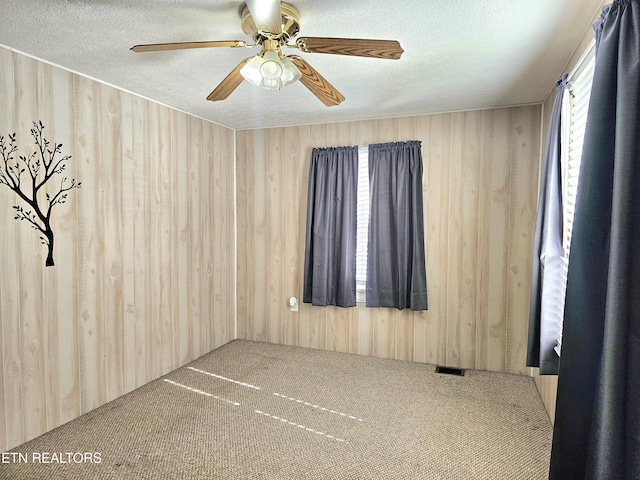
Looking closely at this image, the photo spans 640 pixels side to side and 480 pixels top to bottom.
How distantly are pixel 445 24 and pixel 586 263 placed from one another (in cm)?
135

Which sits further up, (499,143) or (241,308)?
(499,143)

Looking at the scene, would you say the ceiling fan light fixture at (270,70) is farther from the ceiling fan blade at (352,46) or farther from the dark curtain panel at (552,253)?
the dark curtain panel at (552,253)

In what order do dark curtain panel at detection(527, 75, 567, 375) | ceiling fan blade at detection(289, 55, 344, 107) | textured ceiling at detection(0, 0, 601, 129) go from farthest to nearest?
dark curtain panel at detection(527, 75, 567, 375) → ceiling fan blade at detection(289, 55, 344, 107) → textured ceiling at detection(0, 0, 601, 129)

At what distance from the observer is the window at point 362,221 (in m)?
3.87

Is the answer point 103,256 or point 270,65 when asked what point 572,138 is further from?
point 103,256

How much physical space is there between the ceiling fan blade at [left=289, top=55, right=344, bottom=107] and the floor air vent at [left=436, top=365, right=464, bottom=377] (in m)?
2.55

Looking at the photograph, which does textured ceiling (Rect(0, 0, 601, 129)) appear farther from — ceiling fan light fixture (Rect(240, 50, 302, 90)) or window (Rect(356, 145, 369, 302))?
window (Rect(356, 145, 369, 302))

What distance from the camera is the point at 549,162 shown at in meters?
2.33

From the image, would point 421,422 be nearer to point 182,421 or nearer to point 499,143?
point 182,421

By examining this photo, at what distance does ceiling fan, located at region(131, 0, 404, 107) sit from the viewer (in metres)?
1.61

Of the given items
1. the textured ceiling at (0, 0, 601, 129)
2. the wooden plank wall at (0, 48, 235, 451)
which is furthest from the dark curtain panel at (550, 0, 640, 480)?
the wooden plank wall at (0, 48, 235, 451)

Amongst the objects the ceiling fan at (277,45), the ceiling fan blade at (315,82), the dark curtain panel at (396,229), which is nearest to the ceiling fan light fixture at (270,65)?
the ceiling fan at (277,45)

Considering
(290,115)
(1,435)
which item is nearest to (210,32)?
(290,115)

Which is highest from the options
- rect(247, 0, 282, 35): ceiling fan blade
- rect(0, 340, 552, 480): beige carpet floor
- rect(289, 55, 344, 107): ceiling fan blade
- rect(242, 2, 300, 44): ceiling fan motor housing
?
rect(242, 2, 300, 44): ceiling fan motor housing
